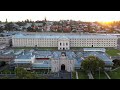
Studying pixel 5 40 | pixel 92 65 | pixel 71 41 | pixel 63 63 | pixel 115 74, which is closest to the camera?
pixel 92 65

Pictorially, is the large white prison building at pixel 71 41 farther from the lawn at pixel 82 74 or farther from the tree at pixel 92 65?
the tree at pixel 92 65

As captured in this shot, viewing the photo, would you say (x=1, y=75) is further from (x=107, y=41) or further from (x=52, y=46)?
(x=107, y=41)

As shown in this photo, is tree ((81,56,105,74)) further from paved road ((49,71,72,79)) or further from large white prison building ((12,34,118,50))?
large white prison building ((12,34,118,50))

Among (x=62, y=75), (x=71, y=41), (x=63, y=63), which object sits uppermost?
(x=71, y=41)

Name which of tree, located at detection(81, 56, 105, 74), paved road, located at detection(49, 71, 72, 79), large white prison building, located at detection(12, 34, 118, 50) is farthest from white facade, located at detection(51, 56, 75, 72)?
large white prison building, located at detection(12, 34, 118, 50)

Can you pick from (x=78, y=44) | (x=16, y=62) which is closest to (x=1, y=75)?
(x=16, y=62)

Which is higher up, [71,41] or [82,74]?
[71,41]

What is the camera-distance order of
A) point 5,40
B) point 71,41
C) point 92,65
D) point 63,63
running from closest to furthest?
point 92,65 → point 63,63 → point 71,41 → point 5,40

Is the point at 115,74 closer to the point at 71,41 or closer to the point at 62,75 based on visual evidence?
the point at 62,75

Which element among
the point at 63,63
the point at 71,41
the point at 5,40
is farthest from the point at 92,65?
the point at 5,40
